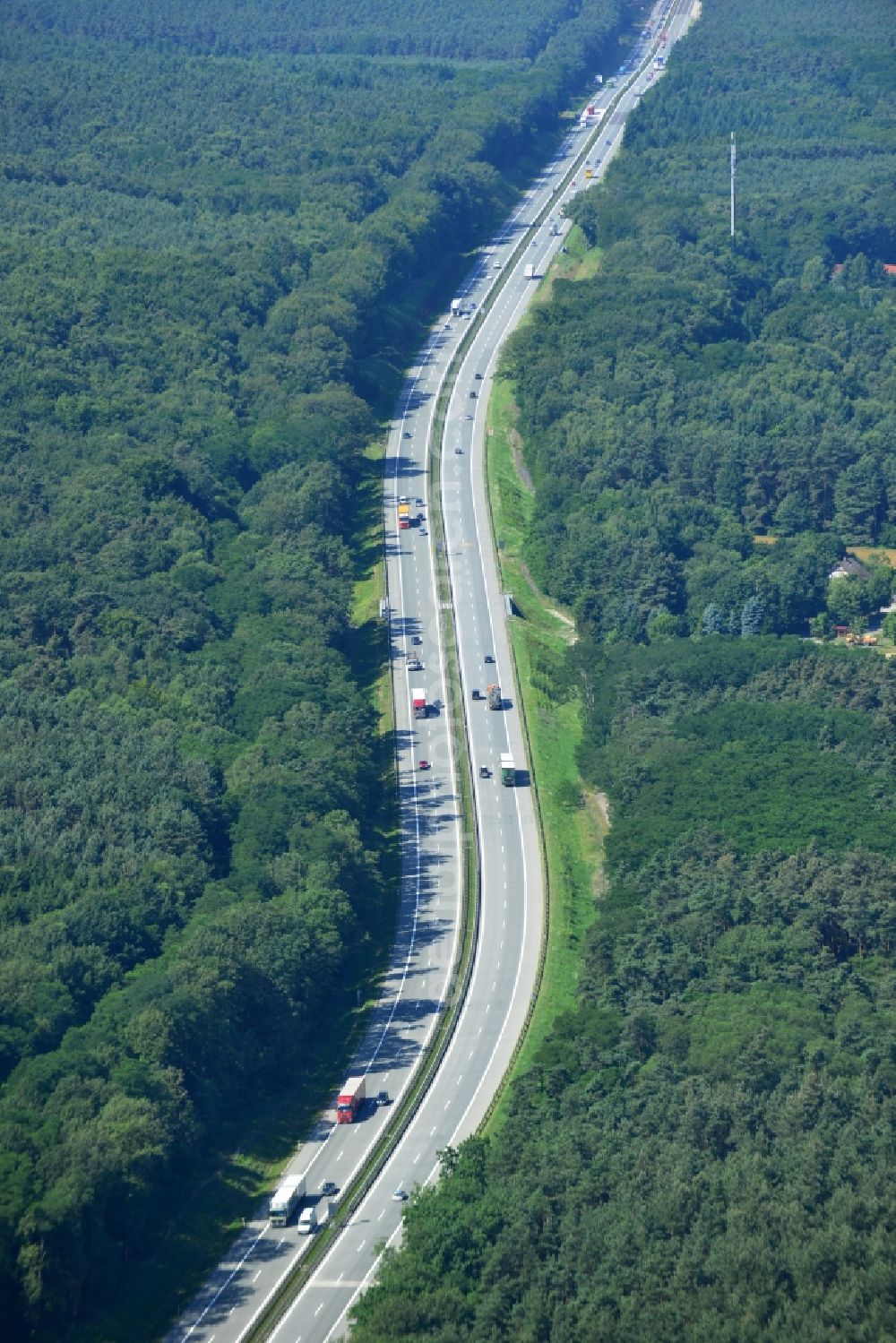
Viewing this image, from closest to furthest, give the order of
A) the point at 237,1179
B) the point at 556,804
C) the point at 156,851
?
the point at 237,1179 < the point at 156,851 < the point at 556,804

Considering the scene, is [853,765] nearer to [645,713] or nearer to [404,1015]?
[645,713]

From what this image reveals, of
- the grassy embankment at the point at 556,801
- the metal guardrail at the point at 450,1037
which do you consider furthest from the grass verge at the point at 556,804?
the metal guardrail at the point at 450,1037

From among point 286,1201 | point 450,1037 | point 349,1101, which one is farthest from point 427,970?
point 286,1201

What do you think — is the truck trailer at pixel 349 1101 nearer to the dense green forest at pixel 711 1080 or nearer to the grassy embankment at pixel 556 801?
the grassy embankment at pixel 556 801

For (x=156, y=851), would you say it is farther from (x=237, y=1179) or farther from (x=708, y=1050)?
(x=708, y=1050)

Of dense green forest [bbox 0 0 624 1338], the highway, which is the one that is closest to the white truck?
the highway
